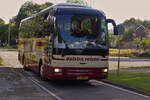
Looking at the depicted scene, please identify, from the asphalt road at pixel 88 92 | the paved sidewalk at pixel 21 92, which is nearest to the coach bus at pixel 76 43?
the asphalt road at pixel 88 92

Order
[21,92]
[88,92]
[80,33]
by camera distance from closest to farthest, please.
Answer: [21,92] → [88,92] → [80,33]

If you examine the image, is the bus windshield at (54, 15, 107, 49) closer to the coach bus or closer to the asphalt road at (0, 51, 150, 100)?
the coach bus

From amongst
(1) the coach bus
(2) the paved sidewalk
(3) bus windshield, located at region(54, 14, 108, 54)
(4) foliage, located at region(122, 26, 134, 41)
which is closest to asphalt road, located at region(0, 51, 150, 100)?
(2) the paved sidewalk

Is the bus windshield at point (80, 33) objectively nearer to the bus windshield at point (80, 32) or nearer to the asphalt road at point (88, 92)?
the bus windshield at point (80, 32)

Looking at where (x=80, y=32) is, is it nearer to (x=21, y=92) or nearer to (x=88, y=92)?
(x=88, y=92)

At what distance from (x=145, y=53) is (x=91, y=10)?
37124mm

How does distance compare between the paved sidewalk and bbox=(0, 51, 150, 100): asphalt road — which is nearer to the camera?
the paved sidewalk

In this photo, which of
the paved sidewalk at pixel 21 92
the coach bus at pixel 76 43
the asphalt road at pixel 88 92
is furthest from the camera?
the coach bus at pixel 76 43

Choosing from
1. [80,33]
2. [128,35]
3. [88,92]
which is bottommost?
[88,92]

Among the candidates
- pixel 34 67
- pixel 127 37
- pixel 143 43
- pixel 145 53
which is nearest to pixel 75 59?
pixel 34 67

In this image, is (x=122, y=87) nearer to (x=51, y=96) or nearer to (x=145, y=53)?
(x=51, y=96)

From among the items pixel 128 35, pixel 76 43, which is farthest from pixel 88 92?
pixel 128 35

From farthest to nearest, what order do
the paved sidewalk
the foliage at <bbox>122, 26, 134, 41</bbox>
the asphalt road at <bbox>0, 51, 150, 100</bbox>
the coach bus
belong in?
the foliage at <bbox>122, 26, 134, 41</bbox> → the coach bus → the asphalt road at <bbox>0, 51, 150, 100</bbox> → the paved sidewalk

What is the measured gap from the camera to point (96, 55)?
39.4 ft
